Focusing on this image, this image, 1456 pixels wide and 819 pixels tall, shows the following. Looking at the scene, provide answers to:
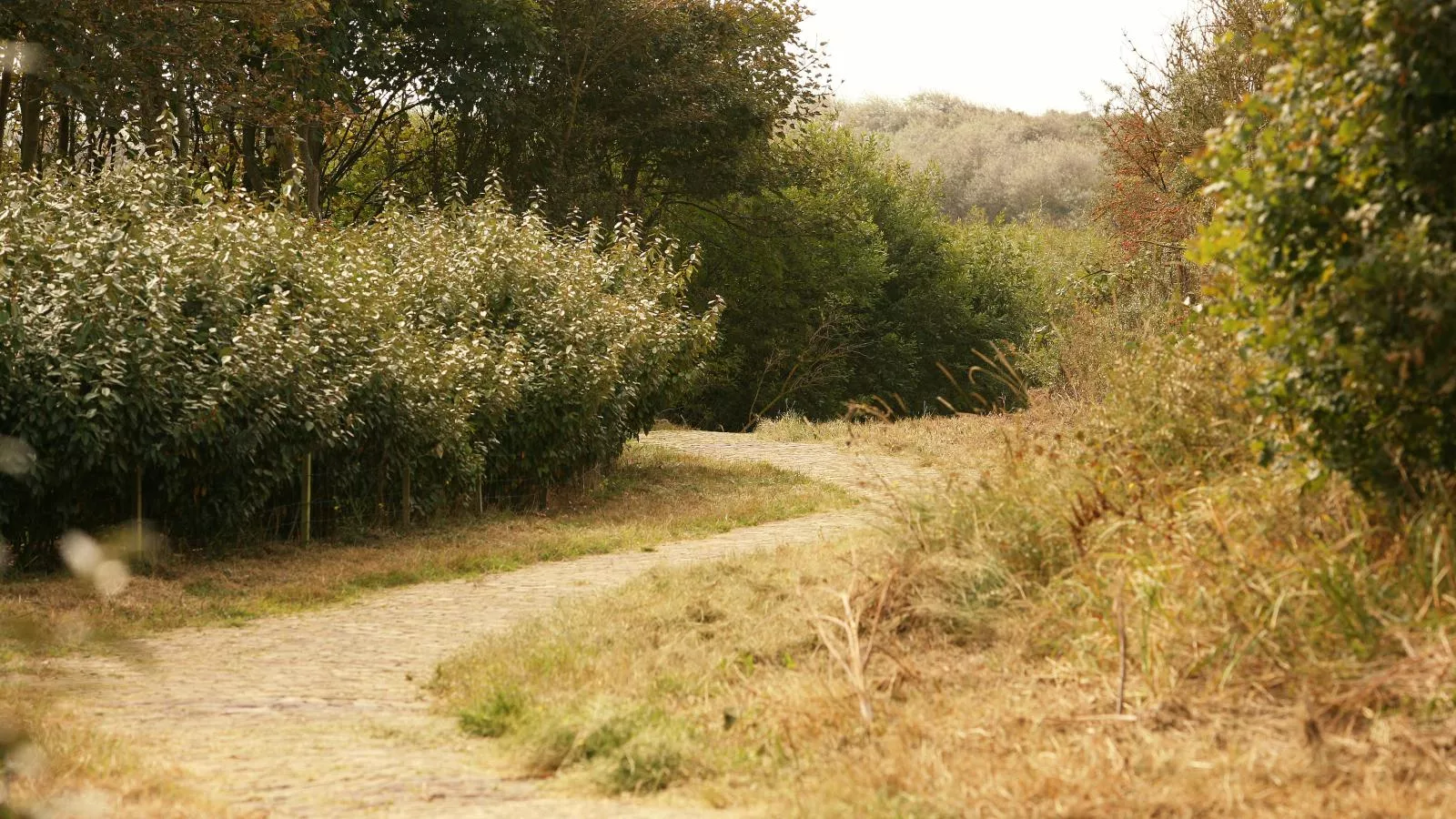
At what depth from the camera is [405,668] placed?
734 centimetres

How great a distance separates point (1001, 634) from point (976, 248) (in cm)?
3232

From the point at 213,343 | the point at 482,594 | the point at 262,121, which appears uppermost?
the point at 262,121

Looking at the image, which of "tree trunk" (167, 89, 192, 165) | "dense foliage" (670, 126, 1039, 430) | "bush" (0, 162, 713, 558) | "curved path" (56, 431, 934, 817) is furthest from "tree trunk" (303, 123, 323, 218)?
"curved path" (56, 431, 934, 817)

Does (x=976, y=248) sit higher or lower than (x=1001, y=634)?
higher

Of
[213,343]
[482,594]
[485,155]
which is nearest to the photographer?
[482,594]

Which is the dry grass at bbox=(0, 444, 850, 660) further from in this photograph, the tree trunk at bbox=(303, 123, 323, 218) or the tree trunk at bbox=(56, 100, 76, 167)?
the tree trunk at bbox=(56, 100, 76, 167)

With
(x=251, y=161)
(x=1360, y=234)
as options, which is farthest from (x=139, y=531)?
(x=251, y=161)

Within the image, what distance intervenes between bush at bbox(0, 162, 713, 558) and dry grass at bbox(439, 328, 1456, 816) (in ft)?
12.9

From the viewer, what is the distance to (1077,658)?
5.58 metres

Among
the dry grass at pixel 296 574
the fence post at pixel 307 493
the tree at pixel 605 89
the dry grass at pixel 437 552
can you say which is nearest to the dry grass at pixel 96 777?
the dry grass at pixel 296 574

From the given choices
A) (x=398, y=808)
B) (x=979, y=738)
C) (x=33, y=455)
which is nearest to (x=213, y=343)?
Result: (x=33, y=455)

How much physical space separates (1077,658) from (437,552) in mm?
7096

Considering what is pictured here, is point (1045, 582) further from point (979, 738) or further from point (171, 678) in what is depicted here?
point (171, 678)

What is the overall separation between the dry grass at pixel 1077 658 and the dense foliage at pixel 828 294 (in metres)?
20.9
